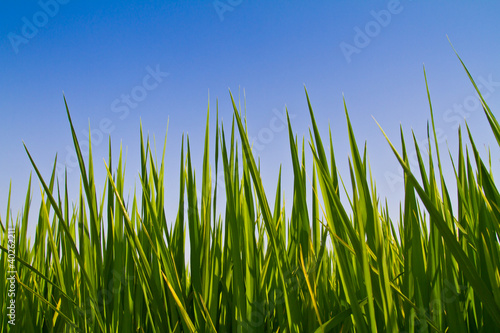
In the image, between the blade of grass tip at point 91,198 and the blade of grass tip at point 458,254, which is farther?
the blade of grass tip at point 91,198

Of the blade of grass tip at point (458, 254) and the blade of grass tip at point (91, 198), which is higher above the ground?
the blade of grass tip at point (91, 198)

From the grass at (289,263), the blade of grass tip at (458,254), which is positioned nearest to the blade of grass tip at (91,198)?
the grass at (289,263)

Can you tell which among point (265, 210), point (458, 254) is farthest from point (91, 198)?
point (458, 254)

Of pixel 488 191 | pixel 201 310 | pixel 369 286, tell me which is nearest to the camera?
pixel 369 286

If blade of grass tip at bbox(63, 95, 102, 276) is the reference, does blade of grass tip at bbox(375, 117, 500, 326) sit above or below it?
below

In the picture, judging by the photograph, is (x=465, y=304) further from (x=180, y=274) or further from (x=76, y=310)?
(x=76, y=310)

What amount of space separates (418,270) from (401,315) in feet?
0.39

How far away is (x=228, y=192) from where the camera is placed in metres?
0.84

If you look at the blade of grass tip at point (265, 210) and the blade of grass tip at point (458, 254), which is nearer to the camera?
the blade of grass tip at point (458, 254)

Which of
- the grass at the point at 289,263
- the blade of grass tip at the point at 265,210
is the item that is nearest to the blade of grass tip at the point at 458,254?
the grass at the point at 289,263

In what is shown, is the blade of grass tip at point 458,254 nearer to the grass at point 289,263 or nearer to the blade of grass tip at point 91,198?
the grass at point 289,263

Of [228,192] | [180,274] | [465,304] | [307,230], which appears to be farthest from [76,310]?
[465,304]

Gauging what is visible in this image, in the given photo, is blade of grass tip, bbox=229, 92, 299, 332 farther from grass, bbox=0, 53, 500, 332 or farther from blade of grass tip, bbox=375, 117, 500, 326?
blade of grass tip, bbox=375, 117, 500, 326

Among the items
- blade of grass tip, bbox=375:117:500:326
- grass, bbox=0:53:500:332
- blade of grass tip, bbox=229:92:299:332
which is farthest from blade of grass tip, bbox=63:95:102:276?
blade of grass tip, bbox=375:117:500:326
